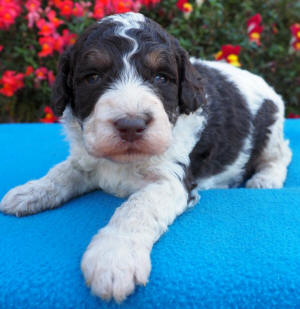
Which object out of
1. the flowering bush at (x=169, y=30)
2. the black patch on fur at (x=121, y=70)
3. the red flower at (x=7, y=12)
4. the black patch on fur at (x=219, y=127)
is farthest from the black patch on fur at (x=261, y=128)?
the red flower at (x=7, y=12)

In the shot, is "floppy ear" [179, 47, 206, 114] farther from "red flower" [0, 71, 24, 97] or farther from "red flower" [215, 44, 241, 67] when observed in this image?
"red flower" [0, 71, 24, 97]

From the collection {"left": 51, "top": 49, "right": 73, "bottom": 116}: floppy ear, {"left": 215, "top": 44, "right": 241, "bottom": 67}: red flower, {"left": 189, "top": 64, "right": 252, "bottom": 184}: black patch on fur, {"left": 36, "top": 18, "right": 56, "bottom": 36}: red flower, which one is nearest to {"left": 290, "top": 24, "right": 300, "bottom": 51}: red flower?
{"left": 215, "top": 44, "right": 241, "bottom": 67}: red flower

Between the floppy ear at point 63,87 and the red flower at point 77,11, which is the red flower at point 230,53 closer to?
the red flower at point 77,11

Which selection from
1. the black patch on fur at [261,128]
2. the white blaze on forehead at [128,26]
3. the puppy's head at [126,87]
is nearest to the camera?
the puppy's head at [126,87]

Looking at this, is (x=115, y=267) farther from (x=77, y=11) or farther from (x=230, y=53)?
(x=77, y=11)

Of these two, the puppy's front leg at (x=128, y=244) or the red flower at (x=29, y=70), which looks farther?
the red flower at (x=29, y=70)
